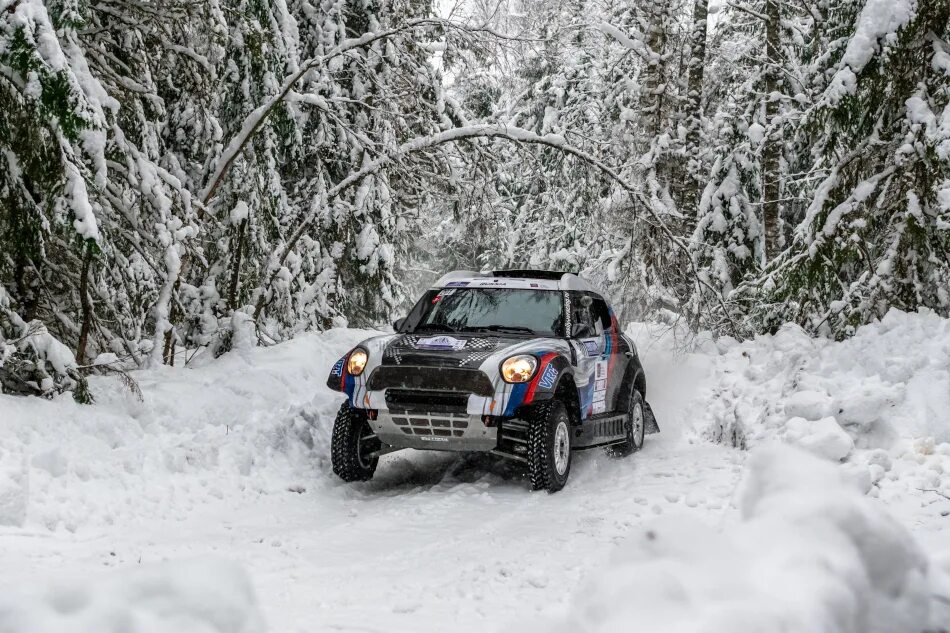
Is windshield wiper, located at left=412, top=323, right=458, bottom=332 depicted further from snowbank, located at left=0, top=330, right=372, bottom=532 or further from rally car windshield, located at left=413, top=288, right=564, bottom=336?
snowbank, located at left=0, top=330, right=372, bottom=532

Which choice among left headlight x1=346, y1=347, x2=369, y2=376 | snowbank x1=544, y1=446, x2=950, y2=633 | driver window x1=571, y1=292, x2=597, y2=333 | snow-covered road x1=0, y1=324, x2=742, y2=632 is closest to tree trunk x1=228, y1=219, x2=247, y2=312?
snow-covered road x1=0, y1=324, x2=742, y2=632

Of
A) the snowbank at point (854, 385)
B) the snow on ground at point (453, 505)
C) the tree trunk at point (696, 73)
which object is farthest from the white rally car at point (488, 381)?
the tree trunk at point (696, 73)

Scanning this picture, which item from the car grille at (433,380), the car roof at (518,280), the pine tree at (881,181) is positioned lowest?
the car grille at (433,380)

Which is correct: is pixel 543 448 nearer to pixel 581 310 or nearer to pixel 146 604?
pixel 581 310

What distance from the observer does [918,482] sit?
6898 mm

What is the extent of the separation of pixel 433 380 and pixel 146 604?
5.32 meters

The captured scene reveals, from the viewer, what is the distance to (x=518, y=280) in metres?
9.28

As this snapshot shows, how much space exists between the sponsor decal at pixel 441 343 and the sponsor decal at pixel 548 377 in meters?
0.82

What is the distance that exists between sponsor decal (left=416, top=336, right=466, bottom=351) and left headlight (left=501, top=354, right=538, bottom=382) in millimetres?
541

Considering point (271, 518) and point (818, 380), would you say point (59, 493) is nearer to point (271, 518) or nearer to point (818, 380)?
point (271, 518)

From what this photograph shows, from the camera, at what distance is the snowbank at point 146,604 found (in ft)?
7.47

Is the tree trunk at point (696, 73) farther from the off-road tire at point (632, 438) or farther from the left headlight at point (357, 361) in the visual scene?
the left headlight at point (357, 361)

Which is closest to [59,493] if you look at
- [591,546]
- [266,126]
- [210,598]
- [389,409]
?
[389,409]

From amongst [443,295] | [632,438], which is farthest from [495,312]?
[632,438]
